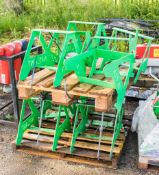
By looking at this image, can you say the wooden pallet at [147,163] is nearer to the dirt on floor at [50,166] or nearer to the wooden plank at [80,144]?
the dirt on floor at [50,166]

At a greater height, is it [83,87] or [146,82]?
[83,87]

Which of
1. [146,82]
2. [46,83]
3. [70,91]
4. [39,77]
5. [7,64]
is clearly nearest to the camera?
[70,91]

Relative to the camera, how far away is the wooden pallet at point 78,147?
159 inches

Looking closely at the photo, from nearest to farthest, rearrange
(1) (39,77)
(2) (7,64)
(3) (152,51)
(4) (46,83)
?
(4) (46,83) → (1) (39,77) → (3) (152,51) → (2) (7,64)

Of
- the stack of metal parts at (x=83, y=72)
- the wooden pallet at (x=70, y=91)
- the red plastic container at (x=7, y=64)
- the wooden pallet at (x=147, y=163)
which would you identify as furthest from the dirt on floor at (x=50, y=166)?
the red plastic container at (x=7, y=64)

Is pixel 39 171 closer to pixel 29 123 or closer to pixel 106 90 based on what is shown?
pixel 29 123

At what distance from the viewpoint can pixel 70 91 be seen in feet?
12.1

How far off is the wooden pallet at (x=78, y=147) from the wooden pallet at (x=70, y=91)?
0.64 metres

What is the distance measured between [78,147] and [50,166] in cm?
39

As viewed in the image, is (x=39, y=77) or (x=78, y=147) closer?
(x=39, y=77)

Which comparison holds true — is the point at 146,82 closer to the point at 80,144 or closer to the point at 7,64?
the point at 80,144

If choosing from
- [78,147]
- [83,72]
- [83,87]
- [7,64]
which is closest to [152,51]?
[83,72]

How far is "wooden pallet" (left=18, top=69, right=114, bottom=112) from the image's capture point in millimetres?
3607

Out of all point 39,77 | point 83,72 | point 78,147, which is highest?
point 83,72
